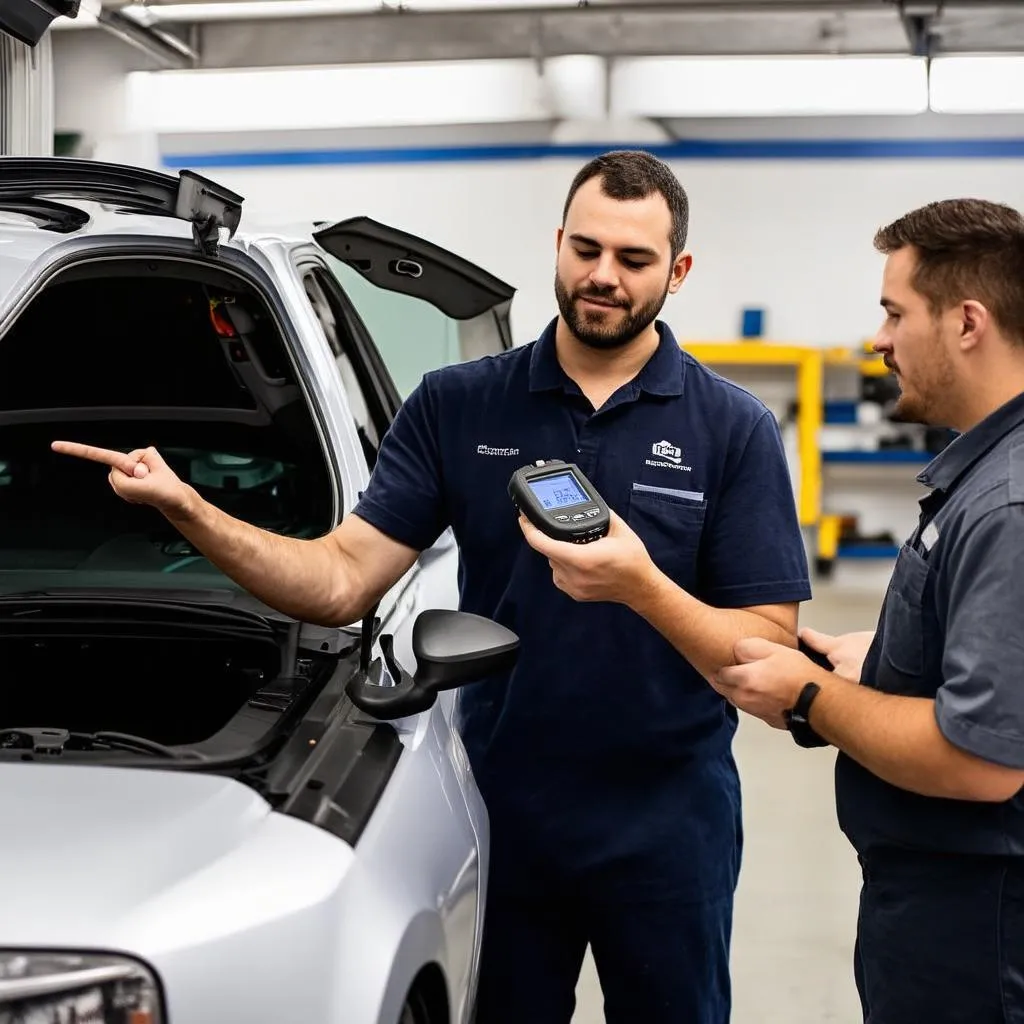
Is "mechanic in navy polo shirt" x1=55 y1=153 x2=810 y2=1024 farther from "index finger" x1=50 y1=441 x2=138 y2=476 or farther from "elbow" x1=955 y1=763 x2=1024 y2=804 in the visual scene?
"elbow" x1=955 y1=763 x2=1024 y2=804

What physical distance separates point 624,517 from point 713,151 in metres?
8.17

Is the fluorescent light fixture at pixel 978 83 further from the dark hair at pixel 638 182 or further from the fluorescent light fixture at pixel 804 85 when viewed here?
the dark hair at pixel 638 182

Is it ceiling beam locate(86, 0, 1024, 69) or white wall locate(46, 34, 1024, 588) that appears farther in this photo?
white wall locate(46, 34, 1024, 588)

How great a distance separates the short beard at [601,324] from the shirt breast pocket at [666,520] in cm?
22

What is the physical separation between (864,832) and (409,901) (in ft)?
1.82

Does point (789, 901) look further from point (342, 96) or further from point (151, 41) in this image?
point (151, 41)

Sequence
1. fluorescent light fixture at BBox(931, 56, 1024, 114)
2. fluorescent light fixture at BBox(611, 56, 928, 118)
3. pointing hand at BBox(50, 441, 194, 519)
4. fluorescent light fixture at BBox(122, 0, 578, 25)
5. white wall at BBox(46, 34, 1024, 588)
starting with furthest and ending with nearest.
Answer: white wall at BBox(46, 34, 1024, 588)
fluorescent light fixture at BBox(611, 56, 928, 118)
fluorescent light fixture at BBox(931, 56, 1024, 114)
fluorescent light fixture at BBox(122, 0, 578, 25)
pointing hand at BBox(50, 441, 194, 519)

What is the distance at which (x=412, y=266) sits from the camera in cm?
272

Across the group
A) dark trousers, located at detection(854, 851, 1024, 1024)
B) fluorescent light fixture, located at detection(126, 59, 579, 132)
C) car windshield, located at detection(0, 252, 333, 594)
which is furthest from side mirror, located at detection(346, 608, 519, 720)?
fluorescent light fixture, located at detection(126, 59, 579, 132)

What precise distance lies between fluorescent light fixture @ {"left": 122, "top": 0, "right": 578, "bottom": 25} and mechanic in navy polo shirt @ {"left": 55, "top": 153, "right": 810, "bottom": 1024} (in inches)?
236

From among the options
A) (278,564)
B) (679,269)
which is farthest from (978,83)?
(278,564)

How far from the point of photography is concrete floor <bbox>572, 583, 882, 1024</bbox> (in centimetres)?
304

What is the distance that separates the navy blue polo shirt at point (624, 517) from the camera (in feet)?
6.21

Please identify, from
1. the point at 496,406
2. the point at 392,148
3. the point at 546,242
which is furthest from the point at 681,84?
the point at 496,406
